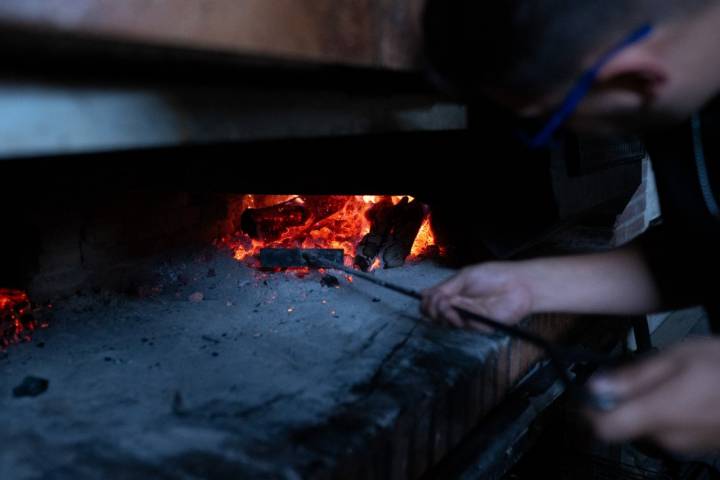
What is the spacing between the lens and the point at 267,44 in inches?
22.4

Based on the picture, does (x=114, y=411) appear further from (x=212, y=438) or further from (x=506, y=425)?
(x=506, y=425)

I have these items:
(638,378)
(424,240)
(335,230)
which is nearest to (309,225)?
(335,230)

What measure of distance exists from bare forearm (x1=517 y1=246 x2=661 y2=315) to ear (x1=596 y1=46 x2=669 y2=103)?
47 centimetres

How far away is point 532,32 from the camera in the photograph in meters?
0.56

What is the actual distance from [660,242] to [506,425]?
1.70ft

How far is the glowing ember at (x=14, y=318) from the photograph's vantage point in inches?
49.3

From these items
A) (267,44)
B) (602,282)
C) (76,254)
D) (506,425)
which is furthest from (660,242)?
(76,254)

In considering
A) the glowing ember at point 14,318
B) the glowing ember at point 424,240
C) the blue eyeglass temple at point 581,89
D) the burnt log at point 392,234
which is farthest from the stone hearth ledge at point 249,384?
the blue eyeglass temple at point 581,89

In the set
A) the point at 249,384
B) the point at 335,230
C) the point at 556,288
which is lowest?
the point at 249,384

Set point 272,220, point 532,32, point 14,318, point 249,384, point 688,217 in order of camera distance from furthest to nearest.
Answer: point 272,220, point 14,318, point 249,384, point 688,217, point 532,32

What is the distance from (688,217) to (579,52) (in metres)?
0.47

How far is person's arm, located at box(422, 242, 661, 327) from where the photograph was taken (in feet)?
3.40

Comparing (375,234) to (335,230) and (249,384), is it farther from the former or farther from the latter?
(249,384)

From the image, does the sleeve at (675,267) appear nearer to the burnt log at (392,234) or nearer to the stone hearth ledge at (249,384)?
the stone hearth ledge at (249,384)
